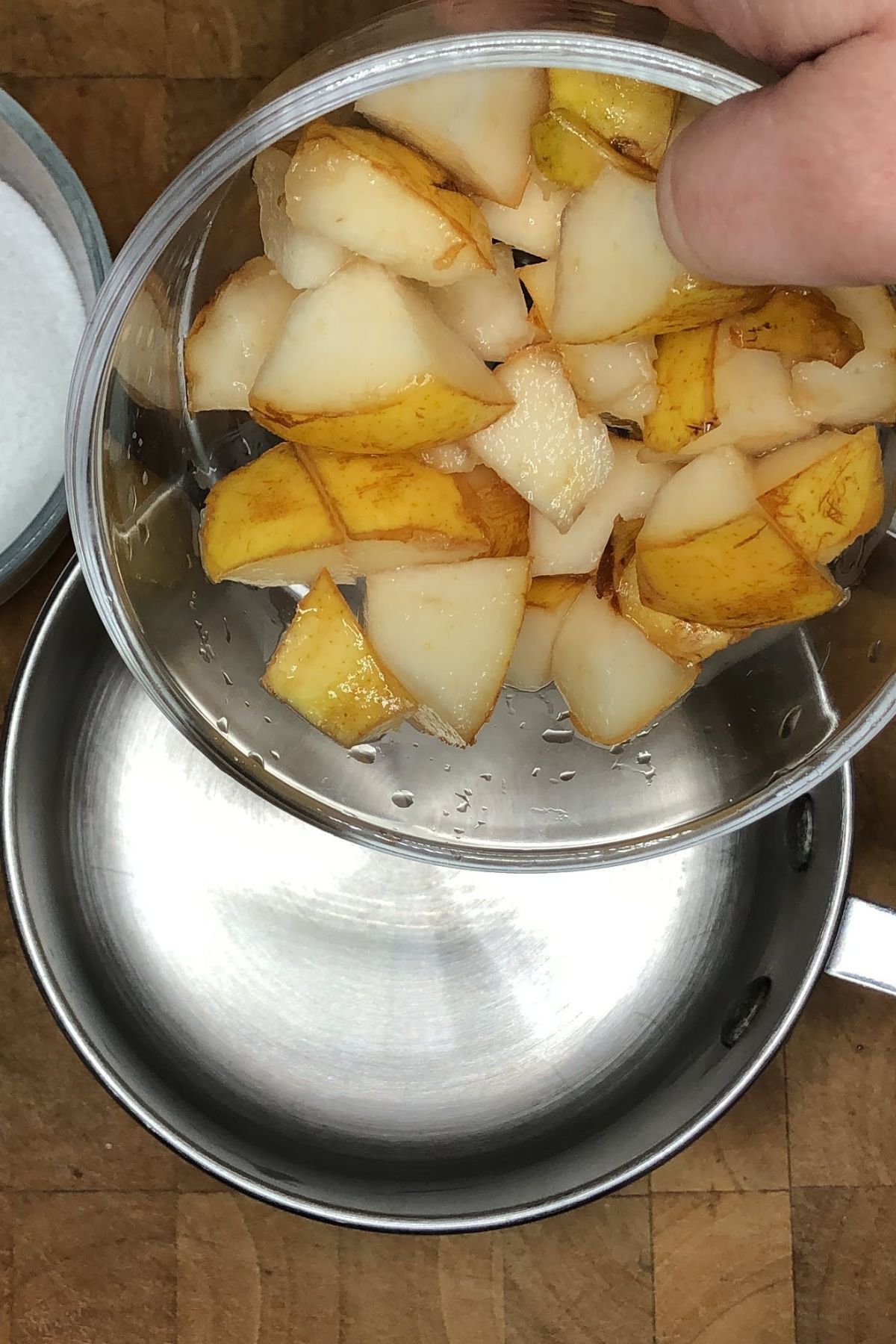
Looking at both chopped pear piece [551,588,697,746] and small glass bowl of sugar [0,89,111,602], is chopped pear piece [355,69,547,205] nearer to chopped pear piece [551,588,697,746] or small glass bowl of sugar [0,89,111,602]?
chopped pear piece [551,588,697,746]

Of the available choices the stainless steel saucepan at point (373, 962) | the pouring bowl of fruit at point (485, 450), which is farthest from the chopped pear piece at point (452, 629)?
the stainless steel saucepan at point (373, 962)

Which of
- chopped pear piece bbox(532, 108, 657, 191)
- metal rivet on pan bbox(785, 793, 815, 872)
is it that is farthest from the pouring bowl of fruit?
metal rivet on pan bbox(785, 793, 815, 872)

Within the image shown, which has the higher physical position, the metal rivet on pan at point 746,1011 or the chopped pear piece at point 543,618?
the chopped pear piece at point 543,618

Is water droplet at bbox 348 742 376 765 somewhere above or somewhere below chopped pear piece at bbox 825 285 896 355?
below

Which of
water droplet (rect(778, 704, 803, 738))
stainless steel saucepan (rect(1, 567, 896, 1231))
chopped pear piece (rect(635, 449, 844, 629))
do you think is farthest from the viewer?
stainless steel saucepan (rect(1, 567, 896, 1231))

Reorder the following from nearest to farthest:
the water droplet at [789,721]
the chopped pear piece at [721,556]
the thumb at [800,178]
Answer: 1. the thumb at [800,178]
2. the chopped pear piece at [721,556]
3. the water droplet at [789,721]

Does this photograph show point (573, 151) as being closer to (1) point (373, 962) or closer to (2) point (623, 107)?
(2) point (623, 107)

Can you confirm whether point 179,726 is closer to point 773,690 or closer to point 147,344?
point 147,344

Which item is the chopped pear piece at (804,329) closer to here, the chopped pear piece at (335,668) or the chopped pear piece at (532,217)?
the chopped pear piece at (532,217)

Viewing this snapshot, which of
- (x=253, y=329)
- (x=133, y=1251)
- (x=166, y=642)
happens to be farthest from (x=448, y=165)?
(x=133, y=1251)
